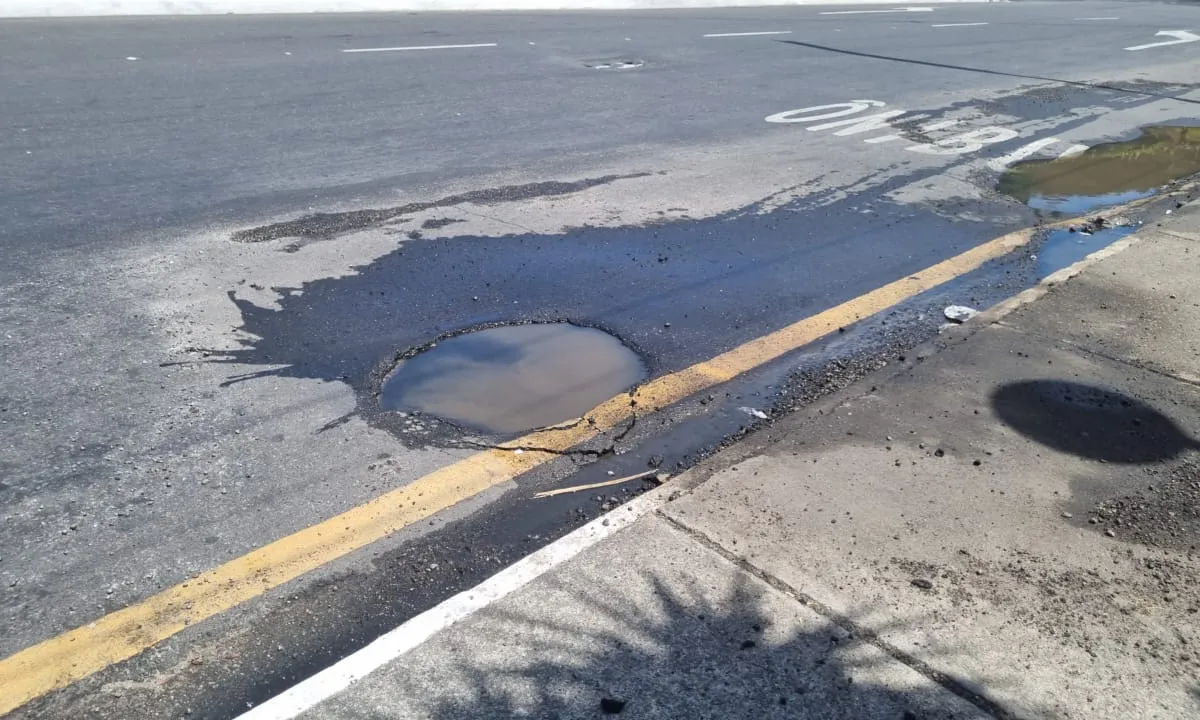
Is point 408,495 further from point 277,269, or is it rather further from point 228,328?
point 277,269

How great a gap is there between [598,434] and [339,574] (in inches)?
54.4

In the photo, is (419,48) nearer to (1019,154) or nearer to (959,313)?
(1019,154)

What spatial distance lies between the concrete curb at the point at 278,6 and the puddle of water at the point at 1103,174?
1279 centimetres

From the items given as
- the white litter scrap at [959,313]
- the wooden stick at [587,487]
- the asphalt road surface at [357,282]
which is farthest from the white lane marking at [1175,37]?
the wooden stick at [587,487]

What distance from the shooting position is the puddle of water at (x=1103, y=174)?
8.10 metres

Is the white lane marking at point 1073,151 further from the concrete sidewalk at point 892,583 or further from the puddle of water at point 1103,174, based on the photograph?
the concrete sidewalk at point 892,583

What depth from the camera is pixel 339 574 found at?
3.17 metres

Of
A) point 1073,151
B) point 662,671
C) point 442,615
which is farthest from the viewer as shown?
point 1073,151

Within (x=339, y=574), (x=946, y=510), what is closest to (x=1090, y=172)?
(x=946, y=510)

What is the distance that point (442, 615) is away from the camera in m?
2.93

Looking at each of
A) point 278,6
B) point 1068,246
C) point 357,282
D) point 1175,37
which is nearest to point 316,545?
point 357,282

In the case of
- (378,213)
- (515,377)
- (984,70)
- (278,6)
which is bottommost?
(515,377)

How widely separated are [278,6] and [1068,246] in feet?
49.1

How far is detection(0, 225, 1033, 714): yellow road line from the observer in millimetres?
2738
